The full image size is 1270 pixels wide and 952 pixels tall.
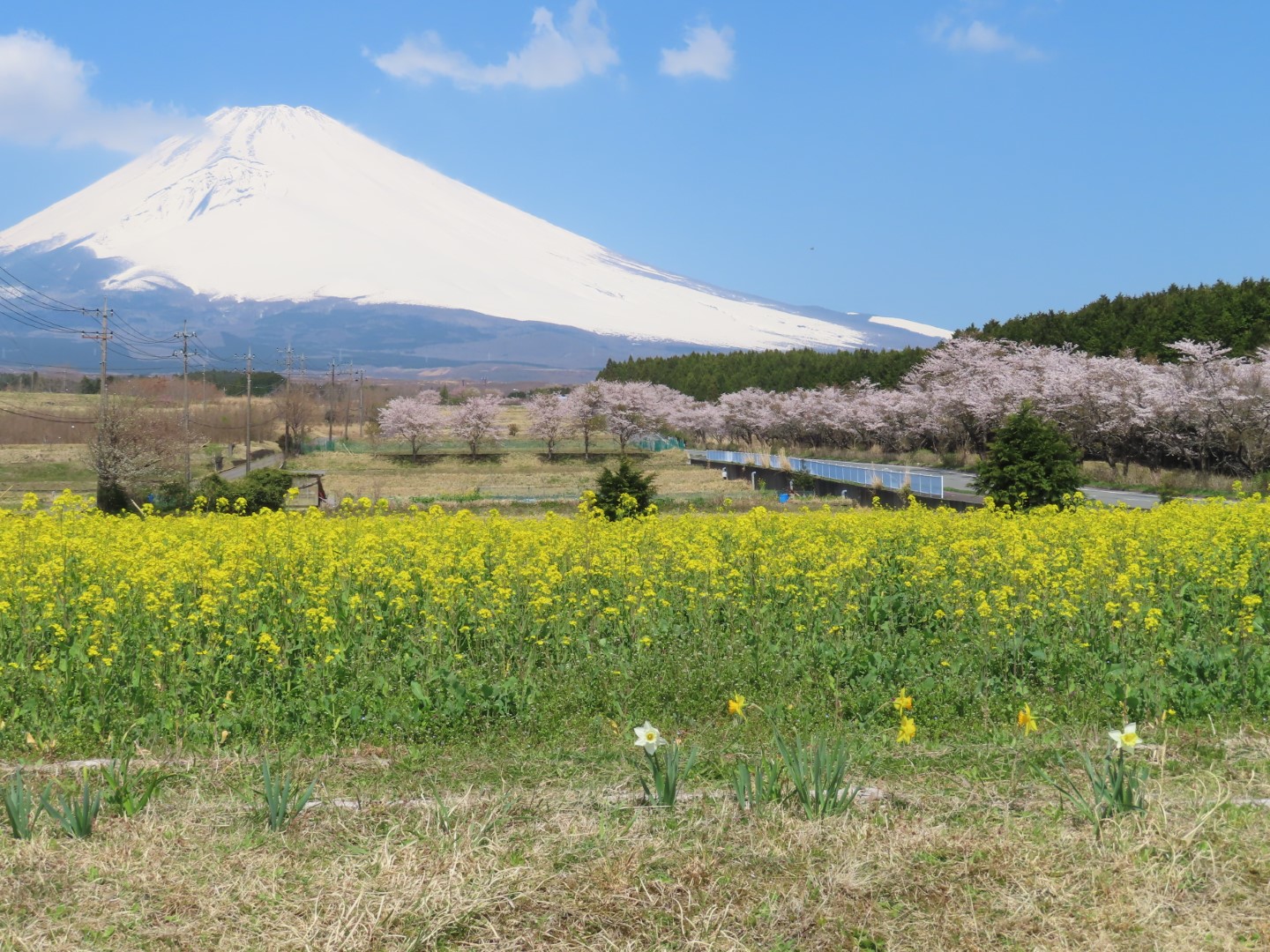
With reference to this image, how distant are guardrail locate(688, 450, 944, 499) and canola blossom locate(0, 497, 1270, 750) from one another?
24.9 meters

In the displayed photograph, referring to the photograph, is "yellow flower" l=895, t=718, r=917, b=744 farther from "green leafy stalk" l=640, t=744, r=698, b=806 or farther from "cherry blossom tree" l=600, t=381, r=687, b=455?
"cherry blossom tree" l=600, t=381, r=687, b=455

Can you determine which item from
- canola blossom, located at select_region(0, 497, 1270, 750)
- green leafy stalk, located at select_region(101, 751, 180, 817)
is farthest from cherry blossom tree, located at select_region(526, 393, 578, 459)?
green leafy stalk, located at select_region(101, 751, 180, 817)

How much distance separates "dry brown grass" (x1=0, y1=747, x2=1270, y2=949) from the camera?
4.35 metres

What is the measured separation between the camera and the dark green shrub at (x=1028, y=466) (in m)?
25.5

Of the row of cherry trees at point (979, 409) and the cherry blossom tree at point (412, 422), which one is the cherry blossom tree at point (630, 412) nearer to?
the row of cherry trees at point (979, 409)

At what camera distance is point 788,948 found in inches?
168

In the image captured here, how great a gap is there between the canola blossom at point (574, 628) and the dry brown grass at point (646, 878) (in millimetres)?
1781

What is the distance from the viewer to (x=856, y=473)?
138ft

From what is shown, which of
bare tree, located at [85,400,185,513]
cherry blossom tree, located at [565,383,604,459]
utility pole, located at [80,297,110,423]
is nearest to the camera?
utility pole, located at [80,297,110,423]

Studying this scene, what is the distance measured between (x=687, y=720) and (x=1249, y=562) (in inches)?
243

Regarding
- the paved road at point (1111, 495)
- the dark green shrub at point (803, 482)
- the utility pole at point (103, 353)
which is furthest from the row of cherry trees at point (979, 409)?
the utility pole at point (103, 353)

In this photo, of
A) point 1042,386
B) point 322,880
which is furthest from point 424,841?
point 1042,386

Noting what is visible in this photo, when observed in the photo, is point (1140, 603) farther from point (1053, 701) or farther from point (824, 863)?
point (824, 863)

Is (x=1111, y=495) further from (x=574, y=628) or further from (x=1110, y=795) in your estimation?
(x=1110, y=795)
